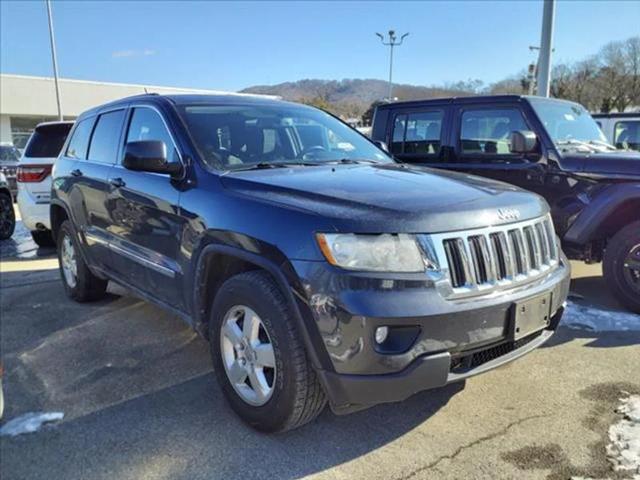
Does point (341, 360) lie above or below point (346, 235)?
below

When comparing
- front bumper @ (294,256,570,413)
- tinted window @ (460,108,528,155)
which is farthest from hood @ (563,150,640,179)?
front bumper @ (294,256,570,413)

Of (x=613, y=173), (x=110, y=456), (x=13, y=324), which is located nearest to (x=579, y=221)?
(x=613, y=173)

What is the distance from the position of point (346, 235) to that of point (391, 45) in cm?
3920

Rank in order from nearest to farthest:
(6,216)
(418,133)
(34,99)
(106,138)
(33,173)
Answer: (106,138)
(418,133)
(33,173)
(6,216)
(34,99)

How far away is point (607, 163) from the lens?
505cm

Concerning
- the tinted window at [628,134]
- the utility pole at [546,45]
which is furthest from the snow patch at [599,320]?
the utility pole at [546,45]

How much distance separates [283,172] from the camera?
3311 mm

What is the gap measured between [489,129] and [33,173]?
641 centimetres

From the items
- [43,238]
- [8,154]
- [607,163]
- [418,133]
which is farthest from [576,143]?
[8,154]

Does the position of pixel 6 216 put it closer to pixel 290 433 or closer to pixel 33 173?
pixel 33 173

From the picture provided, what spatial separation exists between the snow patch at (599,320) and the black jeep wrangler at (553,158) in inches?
6.9

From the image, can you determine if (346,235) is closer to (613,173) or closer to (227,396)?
(227,396)

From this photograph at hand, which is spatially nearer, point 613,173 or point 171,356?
point 171,356

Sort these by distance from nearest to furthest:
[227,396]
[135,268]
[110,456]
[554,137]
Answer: [110,456] < [227,396] < [135,268] < [554,137]
